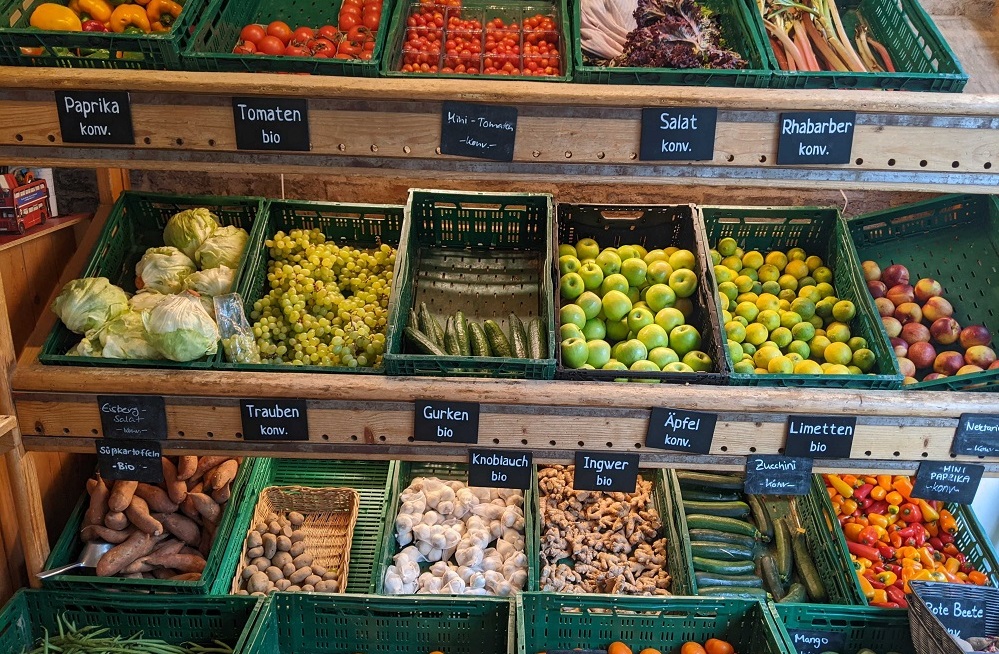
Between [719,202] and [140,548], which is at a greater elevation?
[719,202]

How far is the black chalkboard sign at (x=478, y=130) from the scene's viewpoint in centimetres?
182

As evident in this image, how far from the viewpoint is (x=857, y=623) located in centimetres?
260

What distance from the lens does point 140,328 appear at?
2.24 m

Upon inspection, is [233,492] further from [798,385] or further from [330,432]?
[798,385]

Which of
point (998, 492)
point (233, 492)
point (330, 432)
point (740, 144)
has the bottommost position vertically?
point (998, 492)

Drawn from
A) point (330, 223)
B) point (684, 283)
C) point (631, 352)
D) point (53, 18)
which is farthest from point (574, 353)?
point (53, 18)

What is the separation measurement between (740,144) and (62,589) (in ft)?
7.77

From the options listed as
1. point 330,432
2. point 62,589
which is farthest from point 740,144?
point 62,589

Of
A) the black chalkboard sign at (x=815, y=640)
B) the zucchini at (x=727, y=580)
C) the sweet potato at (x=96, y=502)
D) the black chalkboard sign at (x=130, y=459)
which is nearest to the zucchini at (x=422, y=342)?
the black chalkboard sign at (x=130, y=459)

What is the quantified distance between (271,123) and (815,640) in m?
2.31

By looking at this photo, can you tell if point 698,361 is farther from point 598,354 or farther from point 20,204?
point 20,204

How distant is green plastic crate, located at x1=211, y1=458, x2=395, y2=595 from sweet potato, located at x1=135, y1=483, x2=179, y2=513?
231mm

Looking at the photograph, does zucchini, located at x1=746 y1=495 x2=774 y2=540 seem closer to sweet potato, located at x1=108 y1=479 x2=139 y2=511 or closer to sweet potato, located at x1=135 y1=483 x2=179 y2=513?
sweet potato, located at x1=135 y1=483 x2=179 y2=513

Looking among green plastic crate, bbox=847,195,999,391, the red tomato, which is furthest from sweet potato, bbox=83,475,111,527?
green plastic crate, bbox=847,195,999,391
